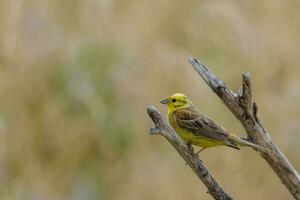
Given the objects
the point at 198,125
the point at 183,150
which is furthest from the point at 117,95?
the point at 183,150

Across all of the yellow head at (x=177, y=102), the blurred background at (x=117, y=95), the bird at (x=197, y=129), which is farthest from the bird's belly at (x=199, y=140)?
the blurred background at (x=117, y=95)

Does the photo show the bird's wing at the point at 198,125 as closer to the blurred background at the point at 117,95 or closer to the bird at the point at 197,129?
the bird at the point at 197,129

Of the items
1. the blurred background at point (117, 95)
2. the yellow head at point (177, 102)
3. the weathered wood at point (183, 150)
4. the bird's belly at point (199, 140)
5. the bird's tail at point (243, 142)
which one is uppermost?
the blurred background at point (117, 95)

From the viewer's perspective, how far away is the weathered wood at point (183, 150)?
1.86m

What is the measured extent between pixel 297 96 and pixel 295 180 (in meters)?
1.16

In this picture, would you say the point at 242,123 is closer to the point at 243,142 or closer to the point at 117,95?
the point at 243,142

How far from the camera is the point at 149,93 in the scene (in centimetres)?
336

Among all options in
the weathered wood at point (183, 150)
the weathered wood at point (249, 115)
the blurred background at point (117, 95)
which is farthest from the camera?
the blurred background at point (117, 95)

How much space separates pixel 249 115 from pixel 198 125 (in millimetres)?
219

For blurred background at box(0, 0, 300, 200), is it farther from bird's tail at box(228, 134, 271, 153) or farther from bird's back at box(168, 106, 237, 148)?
bird's tail at box(228, 134, 271, 153)

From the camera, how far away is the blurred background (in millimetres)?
3271

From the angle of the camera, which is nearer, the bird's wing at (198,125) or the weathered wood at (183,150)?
the weathered wood at (183,150)

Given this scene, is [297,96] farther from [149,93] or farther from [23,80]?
[23,80]

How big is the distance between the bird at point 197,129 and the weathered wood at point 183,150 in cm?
17
